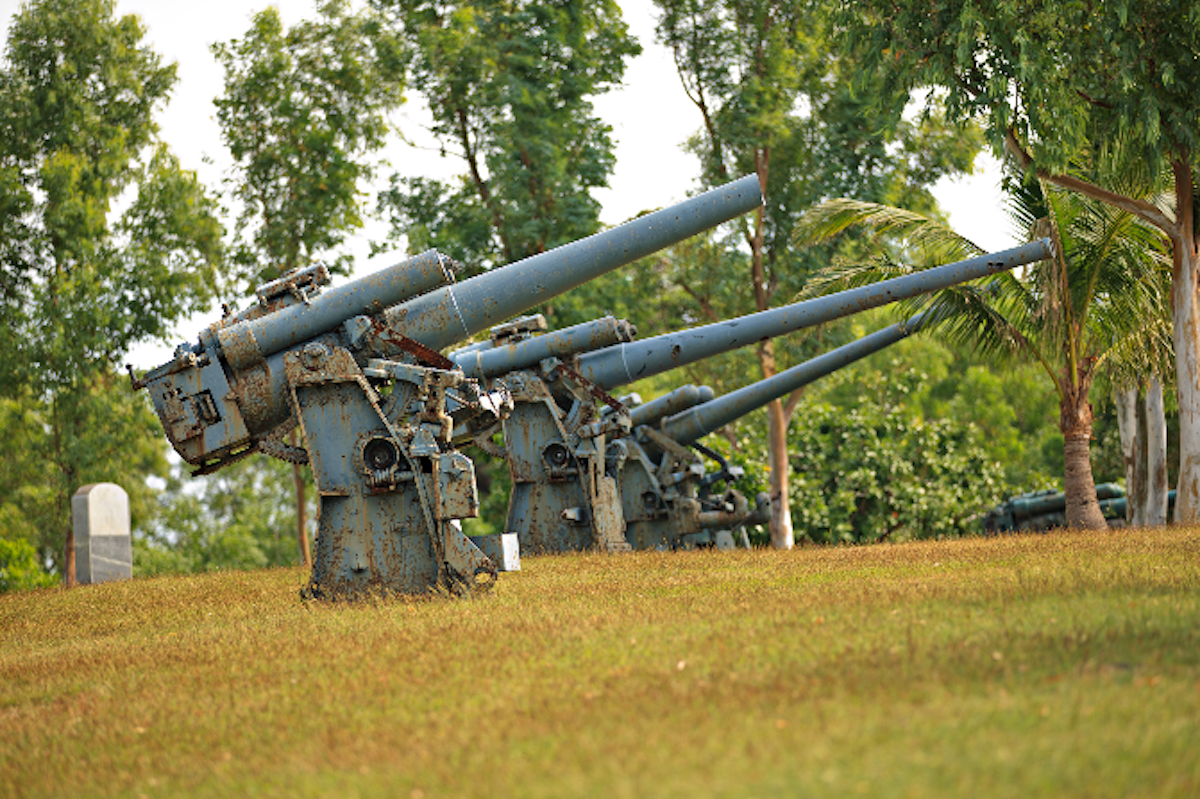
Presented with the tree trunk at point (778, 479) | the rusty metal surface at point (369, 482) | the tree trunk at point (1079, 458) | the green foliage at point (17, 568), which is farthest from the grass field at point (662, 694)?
the green foliage at point (17, 568)

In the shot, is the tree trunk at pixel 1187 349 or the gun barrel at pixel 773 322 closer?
the gun barrel at pixel 773 322

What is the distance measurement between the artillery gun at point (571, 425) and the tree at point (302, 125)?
28.0 feet

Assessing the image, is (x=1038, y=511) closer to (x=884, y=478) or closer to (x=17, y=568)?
(x=884, y=478)

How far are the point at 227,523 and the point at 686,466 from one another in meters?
38.4

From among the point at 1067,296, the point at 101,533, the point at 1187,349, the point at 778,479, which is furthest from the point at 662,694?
the point at 778,479

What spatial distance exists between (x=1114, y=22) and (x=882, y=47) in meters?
2.48

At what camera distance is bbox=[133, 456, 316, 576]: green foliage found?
41.3 metres

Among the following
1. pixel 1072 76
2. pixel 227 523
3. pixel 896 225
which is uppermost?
pixel 1072 76

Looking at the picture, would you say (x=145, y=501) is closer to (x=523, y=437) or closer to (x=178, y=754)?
(x=523, y=437)

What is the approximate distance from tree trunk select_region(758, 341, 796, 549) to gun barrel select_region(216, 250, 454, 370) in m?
12.8

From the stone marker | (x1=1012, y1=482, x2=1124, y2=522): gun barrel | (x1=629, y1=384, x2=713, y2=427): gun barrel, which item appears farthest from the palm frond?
the stone marker

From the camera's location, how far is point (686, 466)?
17922 millimetres

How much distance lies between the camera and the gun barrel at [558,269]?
34.7 ft

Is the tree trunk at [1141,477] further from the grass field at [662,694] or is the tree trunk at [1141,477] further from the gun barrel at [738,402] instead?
the grass field at [662,694]
